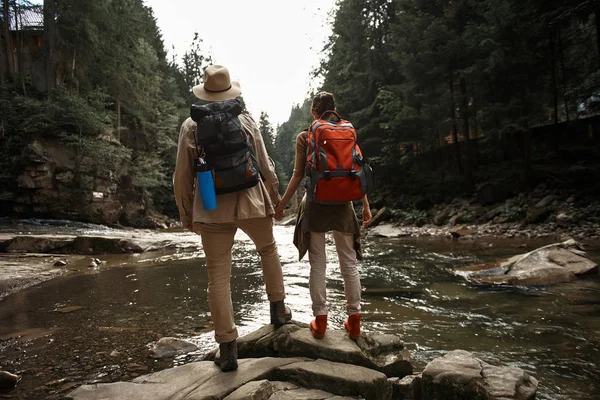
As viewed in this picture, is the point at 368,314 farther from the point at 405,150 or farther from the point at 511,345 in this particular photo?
the point at 405,150

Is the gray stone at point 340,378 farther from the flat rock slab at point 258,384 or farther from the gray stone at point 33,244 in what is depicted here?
the gray stone at point 33,244

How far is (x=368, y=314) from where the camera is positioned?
4.82 m

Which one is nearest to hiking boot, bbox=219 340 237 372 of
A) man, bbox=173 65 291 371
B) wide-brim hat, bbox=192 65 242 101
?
man, bbox=173 65 291 371

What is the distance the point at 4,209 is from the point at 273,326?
22.8 meters

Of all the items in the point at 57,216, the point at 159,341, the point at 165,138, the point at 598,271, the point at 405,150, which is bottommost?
the point at 598,271

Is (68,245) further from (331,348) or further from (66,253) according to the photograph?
(331,348)

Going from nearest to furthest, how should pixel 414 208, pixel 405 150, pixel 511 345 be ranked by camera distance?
pixel 511 345
pixel 414 208
pixel 405 150

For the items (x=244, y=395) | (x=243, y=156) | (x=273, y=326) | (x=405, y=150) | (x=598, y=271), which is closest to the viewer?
(x=244, y=395)

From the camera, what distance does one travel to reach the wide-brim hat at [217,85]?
2949 millimetres

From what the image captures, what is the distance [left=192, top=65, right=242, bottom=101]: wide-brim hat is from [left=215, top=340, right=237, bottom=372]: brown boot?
6.36 feet

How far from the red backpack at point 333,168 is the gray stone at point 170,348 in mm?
2017

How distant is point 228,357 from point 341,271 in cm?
112

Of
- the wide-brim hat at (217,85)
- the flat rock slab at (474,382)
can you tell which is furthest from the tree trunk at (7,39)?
the flat rock slab at (474,382)

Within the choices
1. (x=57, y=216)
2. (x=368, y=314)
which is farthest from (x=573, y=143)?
(x=57, y=216)
